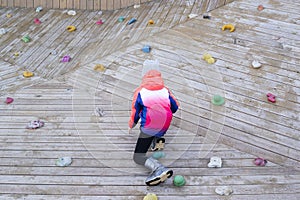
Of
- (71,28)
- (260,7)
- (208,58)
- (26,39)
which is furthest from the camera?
(71,28)

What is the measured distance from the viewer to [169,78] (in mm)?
4965

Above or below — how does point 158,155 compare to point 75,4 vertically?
below

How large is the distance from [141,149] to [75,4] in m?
4.63

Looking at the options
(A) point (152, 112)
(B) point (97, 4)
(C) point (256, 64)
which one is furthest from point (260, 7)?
(A) point (152, 112)

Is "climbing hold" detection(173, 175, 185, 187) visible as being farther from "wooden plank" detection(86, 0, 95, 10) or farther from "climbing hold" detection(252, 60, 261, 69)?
"wooden plank" detection(86, 0, 95, 10)

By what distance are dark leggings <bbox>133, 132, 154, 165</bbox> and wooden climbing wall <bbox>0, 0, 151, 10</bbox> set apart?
4.08 m

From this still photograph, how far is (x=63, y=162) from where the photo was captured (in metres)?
3.85

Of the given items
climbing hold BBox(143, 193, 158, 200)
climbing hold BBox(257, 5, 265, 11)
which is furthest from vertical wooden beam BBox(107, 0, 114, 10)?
climbing hold BBox(143, 193, 158, 200)

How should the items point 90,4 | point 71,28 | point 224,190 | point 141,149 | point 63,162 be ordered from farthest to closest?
point 90,4 < point 71,28 < point 63,162 < point 141,149 < point 224,190

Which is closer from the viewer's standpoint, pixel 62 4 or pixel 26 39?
pixel 26 39

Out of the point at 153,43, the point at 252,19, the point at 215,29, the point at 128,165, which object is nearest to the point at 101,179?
the point at 128,165

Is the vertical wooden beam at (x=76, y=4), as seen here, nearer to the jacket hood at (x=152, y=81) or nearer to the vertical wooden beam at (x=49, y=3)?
the vertical wooden beam at (x=49, y=3)

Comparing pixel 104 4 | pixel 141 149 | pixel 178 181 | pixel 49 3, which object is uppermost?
pixel 104 4

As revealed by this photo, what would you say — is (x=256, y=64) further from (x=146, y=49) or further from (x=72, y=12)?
(x=72, y=12)
